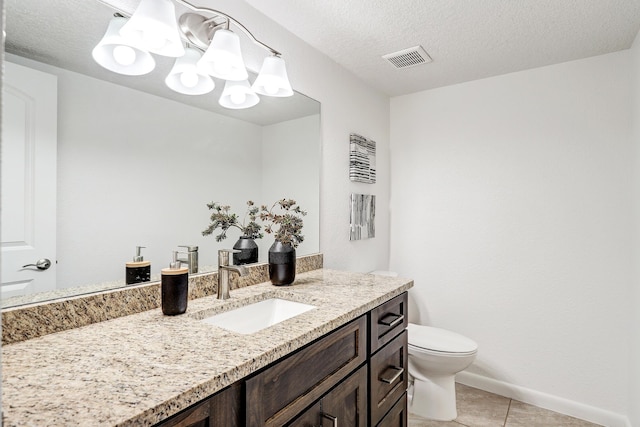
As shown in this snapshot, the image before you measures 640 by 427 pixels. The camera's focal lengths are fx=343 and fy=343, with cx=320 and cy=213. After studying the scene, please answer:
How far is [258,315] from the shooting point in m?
1.43

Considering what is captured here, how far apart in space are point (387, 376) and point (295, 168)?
1157 millimetres

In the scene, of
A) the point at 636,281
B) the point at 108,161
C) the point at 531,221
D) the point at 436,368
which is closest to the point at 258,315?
the point at 108,161

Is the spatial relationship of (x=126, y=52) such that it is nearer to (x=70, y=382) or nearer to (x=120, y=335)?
(x=120, y=335)

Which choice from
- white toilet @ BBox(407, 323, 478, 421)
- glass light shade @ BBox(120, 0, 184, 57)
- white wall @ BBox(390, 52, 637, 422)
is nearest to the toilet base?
white toilet @ BBox(407, 323, 478, 421)

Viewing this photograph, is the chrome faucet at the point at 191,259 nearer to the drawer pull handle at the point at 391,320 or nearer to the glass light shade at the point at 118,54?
the glass light shade at the point at 118,54

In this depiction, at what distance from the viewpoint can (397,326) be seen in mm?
1583

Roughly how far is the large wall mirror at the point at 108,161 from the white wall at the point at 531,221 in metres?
1.71

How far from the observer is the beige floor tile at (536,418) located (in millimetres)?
2104

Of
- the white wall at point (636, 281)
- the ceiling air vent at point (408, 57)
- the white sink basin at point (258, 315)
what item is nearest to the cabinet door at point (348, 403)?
the white sink basin at point (258, 315)

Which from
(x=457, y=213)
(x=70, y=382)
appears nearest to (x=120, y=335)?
(x=70, y=382)

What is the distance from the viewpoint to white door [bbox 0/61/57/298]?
3.07ft

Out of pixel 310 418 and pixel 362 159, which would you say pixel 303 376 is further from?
pixel 362 159

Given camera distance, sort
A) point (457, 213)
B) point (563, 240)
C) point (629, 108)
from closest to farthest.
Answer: point (629, 108)
point (563, 240)
point (457, 213)

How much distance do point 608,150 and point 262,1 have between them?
220 cm
